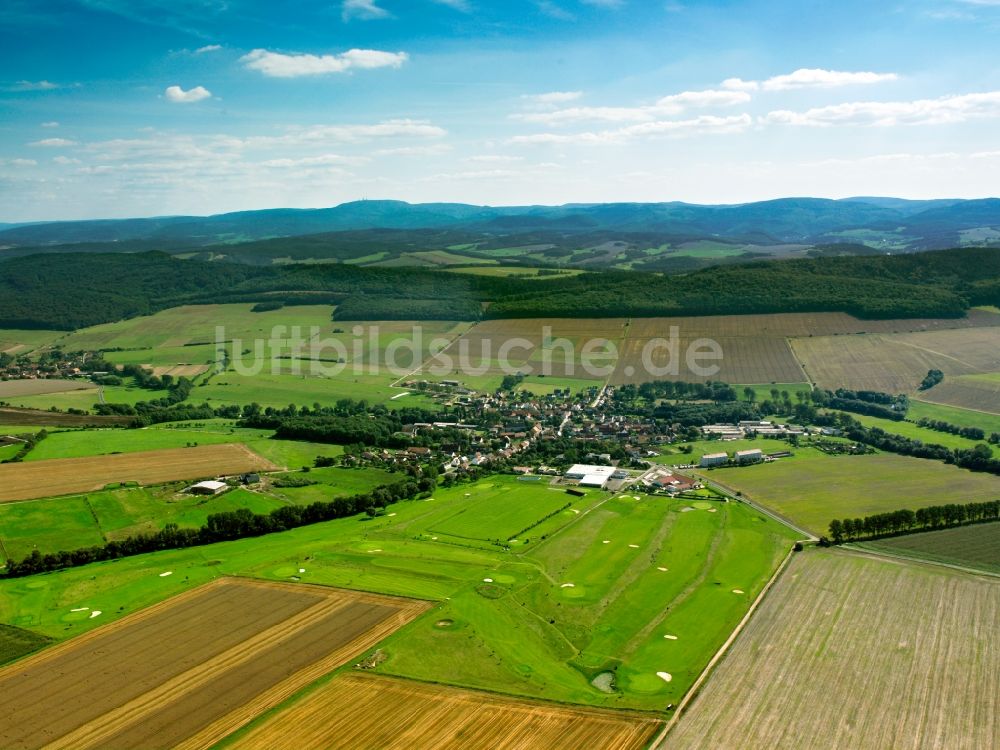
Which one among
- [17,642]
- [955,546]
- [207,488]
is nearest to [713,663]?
[955,546]

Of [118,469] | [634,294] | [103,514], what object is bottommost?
[103,514]

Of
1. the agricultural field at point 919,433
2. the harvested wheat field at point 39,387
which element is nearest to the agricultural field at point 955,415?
the agricultural field at point 919,433

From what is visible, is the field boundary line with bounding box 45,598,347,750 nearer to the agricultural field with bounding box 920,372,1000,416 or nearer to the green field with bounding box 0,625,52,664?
the green field with bounding box 0,625,52,664

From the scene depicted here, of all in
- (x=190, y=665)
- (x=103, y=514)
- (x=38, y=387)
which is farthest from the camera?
(x=38, y=387)

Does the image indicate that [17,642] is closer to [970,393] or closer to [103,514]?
[103,514]

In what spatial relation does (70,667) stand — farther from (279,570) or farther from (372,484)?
(372,484)
